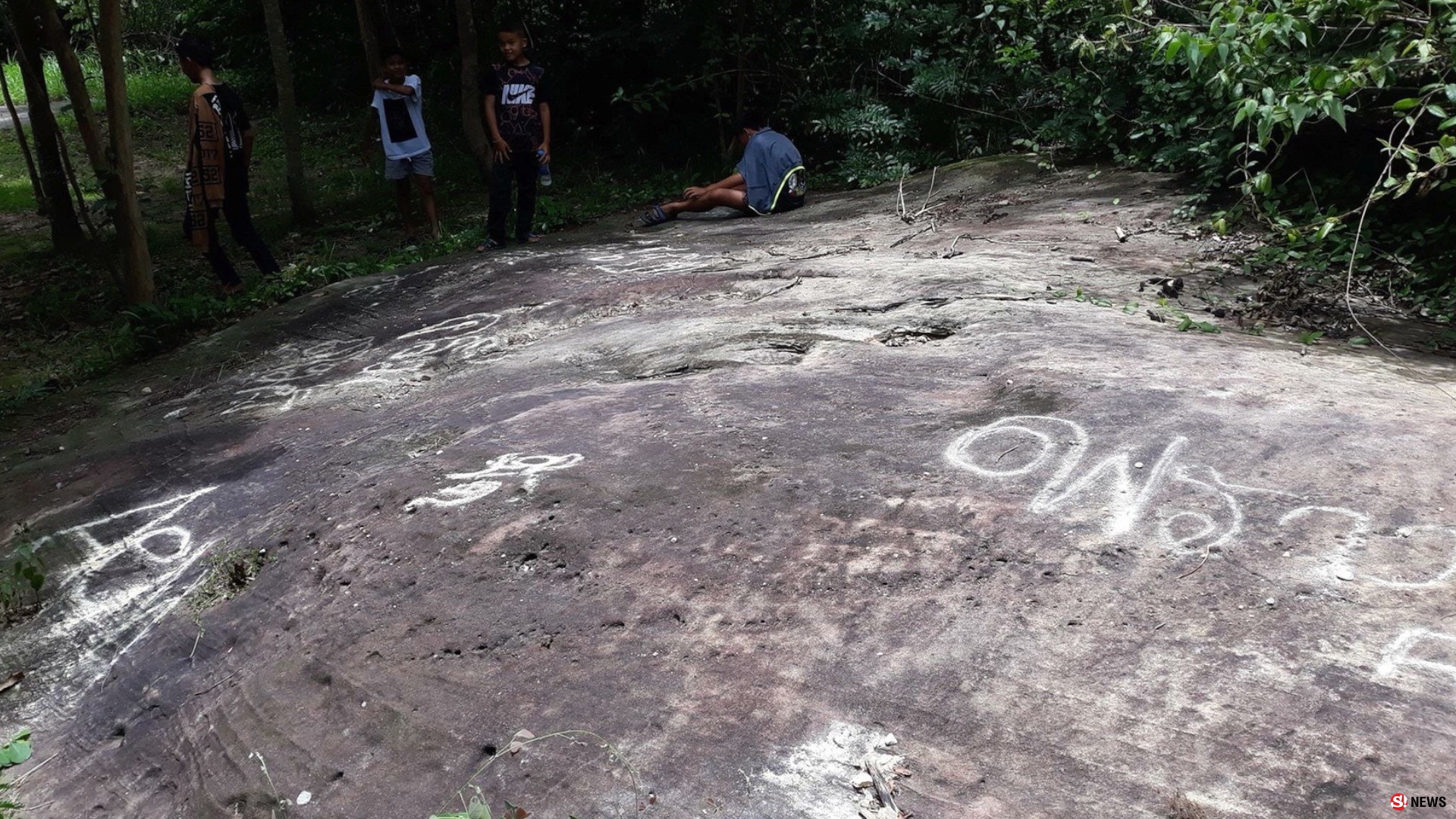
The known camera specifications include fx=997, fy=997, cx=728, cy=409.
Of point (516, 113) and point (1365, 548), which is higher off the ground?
point (516, 113)

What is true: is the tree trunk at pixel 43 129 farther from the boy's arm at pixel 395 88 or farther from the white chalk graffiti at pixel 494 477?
the white chalk graffiti at pixel 494 477

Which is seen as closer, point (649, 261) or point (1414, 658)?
point (1414, 658)

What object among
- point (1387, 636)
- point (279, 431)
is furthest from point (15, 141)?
point (1387, 636)

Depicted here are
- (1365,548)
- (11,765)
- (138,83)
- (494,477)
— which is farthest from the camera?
(138,83)

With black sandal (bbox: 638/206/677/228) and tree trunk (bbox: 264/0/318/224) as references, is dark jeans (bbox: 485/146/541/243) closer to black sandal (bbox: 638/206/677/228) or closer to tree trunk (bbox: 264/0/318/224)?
black sandal (bbox: 638/206/677/228)

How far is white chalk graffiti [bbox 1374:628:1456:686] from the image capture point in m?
1.97

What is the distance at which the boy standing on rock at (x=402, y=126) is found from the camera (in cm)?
729

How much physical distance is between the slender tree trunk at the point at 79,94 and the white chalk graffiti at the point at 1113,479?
5846mm

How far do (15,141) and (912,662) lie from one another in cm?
1515

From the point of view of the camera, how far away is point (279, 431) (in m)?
4.43

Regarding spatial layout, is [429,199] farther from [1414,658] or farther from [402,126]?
[1414,658]

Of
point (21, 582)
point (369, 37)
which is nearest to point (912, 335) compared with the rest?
point (21, 582)

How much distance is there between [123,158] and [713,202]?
158 inches

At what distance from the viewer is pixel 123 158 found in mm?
6184
